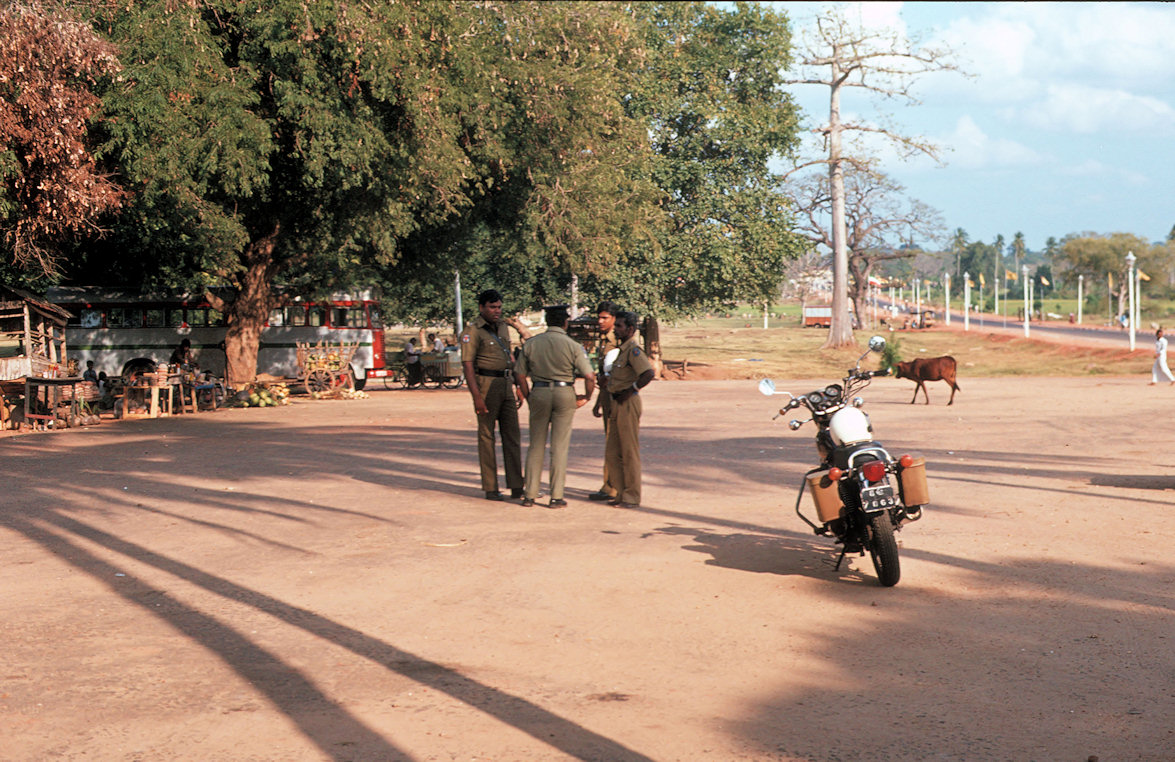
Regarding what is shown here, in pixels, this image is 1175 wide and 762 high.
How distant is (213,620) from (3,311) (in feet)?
60.7

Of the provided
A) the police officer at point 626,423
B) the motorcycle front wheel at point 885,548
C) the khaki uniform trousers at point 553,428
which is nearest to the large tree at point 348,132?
the khaki uniform trousers at point 553,428

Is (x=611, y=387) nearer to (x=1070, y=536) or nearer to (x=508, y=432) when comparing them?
(x=508, y=432)

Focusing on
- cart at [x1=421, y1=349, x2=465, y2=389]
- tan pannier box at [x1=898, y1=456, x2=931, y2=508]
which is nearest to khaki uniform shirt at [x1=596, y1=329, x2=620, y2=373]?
tan pannier box at [x1=898, y1=456, x2=931, y2=508]

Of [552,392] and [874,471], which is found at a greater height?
[552,392]

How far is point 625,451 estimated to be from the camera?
10922mm

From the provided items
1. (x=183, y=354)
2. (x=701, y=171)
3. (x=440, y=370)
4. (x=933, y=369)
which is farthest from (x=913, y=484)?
(x=701, y=171)

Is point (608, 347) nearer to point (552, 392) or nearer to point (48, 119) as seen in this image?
point (48, 119)

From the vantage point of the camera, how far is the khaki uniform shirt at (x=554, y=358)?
10.9 meters

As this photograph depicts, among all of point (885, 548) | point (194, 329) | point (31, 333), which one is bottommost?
point (885, 548)

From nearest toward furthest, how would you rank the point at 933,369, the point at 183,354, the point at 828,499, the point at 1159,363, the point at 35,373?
the point at 828,499 → the point at 35,373 → the point at 933,369 → the point at 1159,363 → the point at 183,354

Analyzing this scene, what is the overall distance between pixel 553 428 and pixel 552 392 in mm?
341

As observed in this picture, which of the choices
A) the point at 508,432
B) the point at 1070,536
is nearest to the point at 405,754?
the point at 1070,536

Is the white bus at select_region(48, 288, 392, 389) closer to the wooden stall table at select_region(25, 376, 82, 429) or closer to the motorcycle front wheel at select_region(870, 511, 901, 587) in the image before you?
the wooden stall table at select_region(25, 376, 82, 429)

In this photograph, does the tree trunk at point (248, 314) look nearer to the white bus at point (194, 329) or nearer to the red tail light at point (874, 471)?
the white bus at point (194, 329)
